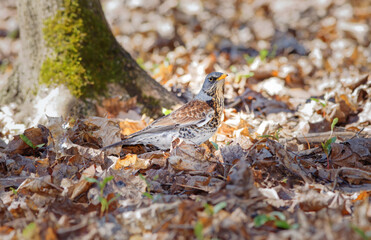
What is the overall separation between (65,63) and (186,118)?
1.99m

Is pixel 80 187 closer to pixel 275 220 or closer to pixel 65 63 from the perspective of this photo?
pixel 275 220

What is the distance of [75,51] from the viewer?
5.13 meters

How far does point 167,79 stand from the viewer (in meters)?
7.02

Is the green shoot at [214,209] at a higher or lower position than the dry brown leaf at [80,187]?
higher

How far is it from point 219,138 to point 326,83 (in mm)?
3315

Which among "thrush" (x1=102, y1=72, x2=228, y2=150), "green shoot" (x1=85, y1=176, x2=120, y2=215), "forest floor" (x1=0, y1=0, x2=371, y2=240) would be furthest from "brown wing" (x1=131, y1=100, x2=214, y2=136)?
"green shoot" (x1=85, y1=176, x2=120, y2=215)

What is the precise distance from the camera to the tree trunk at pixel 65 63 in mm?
5090

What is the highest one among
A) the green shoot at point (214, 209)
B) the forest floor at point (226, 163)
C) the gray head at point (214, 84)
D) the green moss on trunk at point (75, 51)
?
the green moss on trunk at point (75, 51)

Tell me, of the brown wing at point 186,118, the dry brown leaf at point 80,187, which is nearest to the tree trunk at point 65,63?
the brown wing at point 186,118

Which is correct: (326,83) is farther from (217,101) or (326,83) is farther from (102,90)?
(102,90)

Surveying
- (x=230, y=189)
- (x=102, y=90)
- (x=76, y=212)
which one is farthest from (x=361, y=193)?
(x=102, y=90)

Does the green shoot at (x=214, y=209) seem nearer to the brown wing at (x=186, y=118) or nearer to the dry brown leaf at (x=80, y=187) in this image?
the dry brown leaf at (x=80, y=187)

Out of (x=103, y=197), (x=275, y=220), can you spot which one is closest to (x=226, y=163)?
(x=275, y=220)

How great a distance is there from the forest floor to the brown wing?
37cm
